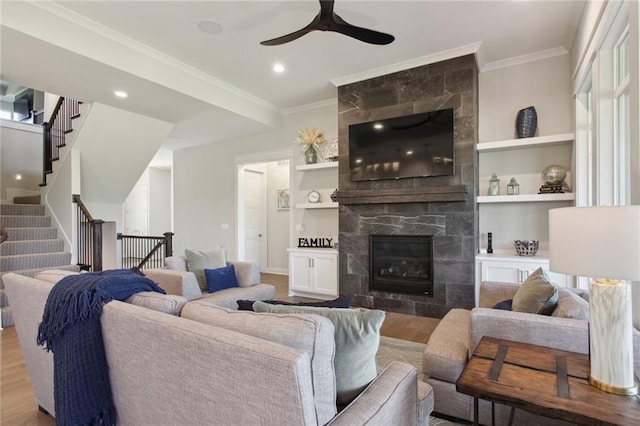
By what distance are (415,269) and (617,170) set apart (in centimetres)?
222

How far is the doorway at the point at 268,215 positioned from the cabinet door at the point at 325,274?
8.13 ft

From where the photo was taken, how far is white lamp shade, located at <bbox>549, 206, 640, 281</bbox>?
1.14 metres

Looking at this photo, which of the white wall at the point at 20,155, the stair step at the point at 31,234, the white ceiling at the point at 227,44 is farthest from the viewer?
the white wall at the point at 20,155

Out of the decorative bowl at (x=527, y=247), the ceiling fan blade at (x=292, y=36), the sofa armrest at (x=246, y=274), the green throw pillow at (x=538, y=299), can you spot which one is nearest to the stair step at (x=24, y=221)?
the sofa armrest at (x=246, y=274)

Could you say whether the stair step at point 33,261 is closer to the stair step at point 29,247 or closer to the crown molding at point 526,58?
the stair step at point 29,247

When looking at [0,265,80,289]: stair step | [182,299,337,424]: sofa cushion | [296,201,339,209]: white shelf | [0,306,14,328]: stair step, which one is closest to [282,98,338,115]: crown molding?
[296,201,339,209]: white shelf

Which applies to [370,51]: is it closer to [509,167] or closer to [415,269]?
[509,167]

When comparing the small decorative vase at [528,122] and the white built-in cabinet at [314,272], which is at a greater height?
the small decorative vase at [528,122]

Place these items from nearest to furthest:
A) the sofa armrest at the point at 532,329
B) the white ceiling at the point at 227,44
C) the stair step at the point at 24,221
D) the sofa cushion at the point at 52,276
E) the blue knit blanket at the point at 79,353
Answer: the blue knit blanket at the point at 79,353, the sofa armrest at the point at 532,329, the sofa cushion at the point at 52,276, the white ceiling at the point at 227,44, the stair step at the point at 24,221

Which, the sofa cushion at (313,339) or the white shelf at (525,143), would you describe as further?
the white shelf at (525,143)

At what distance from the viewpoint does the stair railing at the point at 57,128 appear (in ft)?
17.1

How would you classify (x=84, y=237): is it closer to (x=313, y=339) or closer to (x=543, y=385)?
(x=313, y=339)

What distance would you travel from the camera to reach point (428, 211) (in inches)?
161

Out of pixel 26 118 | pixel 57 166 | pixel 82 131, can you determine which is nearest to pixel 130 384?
pixel 82 131
